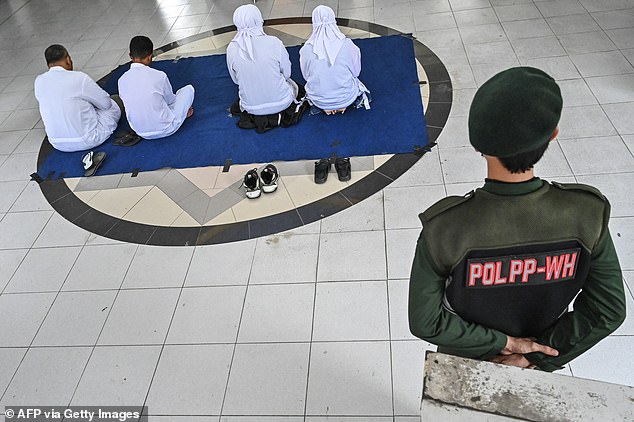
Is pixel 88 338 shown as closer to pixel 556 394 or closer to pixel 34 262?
pixel 34 262

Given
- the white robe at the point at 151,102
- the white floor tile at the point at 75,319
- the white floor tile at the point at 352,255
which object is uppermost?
the white robe at the point at 151,102

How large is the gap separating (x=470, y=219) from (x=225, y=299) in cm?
199

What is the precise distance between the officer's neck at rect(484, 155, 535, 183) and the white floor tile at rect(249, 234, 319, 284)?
1.85m

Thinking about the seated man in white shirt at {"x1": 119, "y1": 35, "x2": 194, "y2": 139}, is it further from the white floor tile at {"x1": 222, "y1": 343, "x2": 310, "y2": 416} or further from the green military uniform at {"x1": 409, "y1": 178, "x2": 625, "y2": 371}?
the green military uniform at {"x1": 409, "y1": 178, "x2": 625, "y2": 371}

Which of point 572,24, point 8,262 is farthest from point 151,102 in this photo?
point 572,24

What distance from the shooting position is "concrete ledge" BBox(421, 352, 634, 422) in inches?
37.0

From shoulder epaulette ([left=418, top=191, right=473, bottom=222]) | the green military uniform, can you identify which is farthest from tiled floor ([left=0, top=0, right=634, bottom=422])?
shoulder epaulette ([left=418, top=191, right=473, bottom=222])

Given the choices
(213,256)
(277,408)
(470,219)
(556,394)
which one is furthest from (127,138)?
(556,394)

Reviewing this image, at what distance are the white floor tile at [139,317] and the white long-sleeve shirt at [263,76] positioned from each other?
1.85 metres

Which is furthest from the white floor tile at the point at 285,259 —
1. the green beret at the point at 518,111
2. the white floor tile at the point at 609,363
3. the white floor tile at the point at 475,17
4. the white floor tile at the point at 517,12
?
the white floor tile at the point at 517,12

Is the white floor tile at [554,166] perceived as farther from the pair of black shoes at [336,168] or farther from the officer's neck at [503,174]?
the officer's neck at [503,174]

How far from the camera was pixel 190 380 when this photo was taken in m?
2.43

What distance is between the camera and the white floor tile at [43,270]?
3105 mm

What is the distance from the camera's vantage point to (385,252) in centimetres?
290
